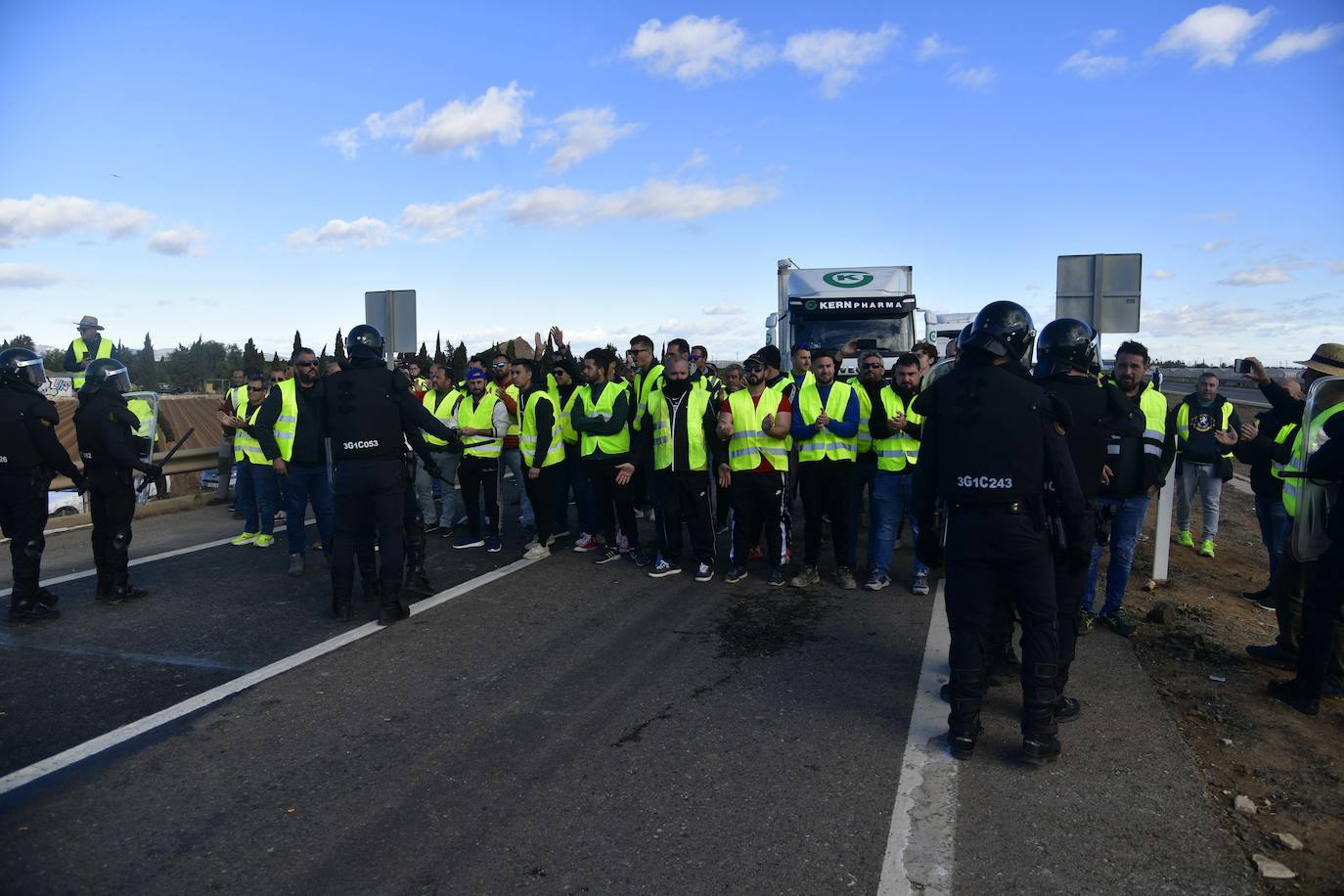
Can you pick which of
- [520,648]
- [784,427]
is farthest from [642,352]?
[520,648]

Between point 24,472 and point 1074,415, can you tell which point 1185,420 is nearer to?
point 1074,415

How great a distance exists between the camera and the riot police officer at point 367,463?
646cm

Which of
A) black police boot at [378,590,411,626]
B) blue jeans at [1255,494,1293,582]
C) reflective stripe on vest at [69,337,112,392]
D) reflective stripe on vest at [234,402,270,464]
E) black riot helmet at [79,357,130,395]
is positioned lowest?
black police boot at [378,590,411,626]

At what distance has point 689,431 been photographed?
7945 mm

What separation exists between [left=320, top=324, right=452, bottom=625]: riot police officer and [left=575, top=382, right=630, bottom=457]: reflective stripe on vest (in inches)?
88.4

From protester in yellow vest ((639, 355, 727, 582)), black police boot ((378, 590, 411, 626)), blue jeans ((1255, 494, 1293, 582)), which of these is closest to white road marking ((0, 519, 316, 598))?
black police boot ((378, 590, 411, 626))

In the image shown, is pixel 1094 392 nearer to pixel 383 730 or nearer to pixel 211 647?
pixel 383 730

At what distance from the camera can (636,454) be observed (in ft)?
27.4

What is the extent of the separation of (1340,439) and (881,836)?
350 centimetres

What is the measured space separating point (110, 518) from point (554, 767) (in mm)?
4855

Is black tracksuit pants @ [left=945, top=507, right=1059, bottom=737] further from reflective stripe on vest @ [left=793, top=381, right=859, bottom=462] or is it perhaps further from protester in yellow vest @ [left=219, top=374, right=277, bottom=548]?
protester in yellow vest @ [left=219, top=374, right=277, bottom=548]

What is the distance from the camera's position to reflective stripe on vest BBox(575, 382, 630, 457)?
852cm

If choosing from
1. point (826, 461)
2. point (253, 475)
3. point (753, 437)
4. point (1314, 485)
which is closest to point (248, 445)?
point (253, 475)

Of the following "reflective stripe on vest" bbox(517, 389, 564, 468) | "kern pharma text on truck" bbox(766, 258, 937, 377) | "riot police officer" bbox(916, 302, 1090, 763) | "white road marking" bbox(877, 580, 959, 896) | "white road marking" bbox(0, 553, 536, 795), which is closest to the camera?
"white road marking" bbox(877, 580, 959, 896)
